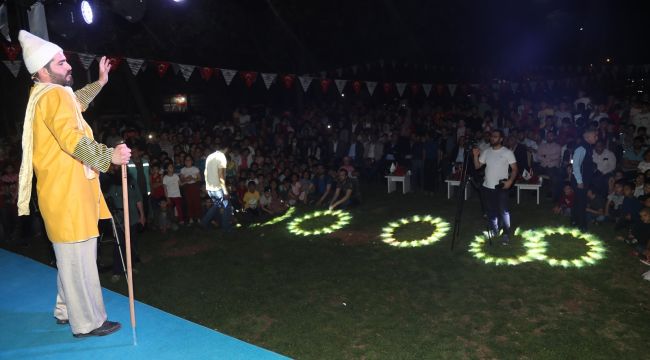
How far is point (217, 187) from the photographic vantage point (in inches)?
406

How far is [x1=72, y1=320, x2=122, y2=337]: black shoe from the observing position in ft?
13.1

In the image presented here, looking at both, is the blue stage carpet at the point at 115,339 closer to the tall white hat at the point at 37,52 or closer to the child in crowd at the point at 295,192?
the tall white hat at the point at 37,52

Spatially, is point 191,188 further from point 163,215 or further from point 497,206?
point 497,206

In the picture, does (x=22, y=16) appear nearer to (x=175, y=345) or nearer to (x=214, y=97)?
(x=175, y=345)

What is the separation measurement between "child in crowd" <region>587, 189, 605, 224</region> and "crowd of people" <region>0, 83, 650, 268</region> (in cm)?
2

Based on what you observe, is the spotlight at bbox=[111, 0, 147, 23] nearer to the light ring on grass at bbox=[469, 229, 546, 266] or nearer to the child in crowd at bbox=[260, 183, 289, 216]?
the child in crowd at bbox=[260, 183, 289, 216]

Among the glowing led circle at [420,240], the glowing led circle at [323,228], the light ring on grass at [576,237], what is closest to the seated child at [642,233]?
the light ring on grass at [576,237]

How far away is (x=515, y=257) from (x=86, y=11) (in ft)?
28.2

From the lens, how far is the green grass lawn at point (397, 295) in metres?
5.18

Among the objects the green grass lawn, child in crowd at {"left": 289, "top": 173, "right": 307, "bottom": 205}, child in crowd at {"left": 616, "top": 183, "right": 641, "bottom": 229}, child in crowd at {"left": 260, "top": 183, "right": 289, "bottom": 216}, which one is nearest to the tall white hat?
the green grass lawn

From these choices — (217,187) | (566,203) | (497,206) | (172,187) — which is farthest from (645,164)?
(172,187)

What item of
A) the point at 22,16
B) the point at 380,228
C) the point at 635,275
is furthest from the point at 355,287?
the point at 22,16

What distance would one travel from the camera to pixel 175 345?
3873mm

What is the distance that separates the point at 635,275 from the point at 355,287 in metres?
3.98
